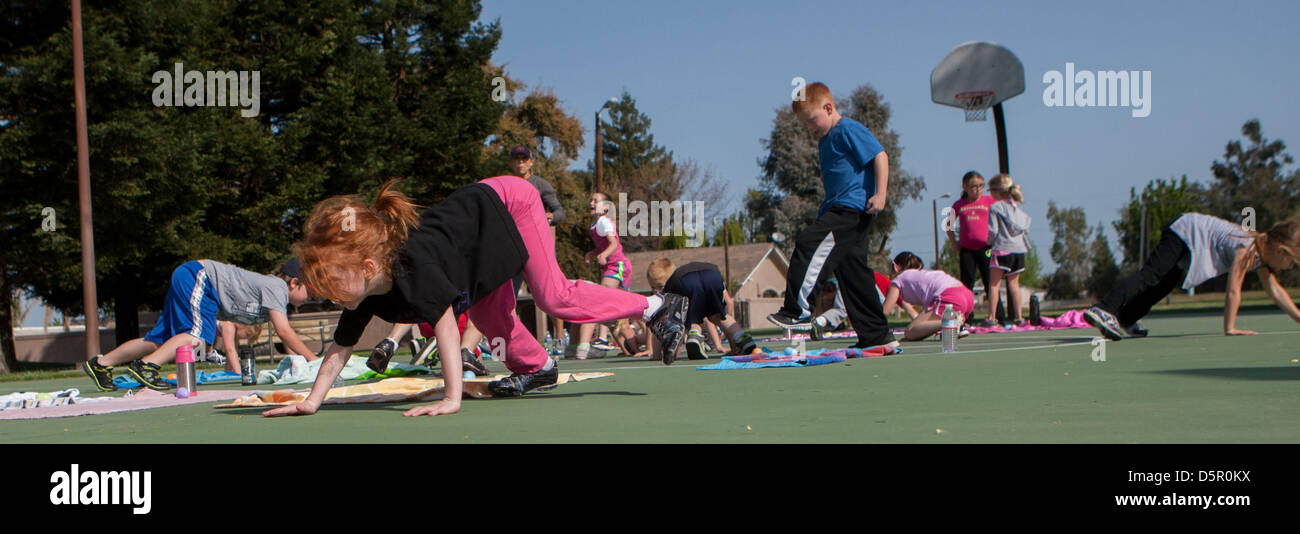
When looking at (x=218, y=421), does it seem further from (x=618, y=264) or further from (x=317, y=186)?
(x=317, y=186)

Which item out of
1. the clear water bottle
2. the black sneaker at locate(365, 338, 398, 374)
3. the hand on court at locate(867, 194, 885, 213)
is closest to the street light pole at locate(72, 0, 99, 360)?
the black sneaker at locate(365, 338, 398, 374)

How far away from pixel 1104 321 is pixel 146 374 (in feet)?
23.5

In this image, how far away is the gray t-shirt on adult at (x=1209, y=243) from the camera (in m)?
7.67

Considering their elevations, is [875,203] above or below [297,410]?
above

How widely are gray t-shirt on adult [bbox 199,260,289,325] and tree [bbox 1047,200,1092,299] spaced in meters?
80.1

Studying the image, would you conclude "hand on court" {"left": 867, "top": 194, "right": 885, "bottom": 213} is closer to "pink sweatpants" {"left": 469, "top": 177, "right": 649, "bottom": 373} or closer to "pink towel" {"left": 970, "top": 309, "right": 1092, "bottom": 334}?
"pink sweatpants" {"left": 469, "top": 177, "right": 649, "bottom": 373}

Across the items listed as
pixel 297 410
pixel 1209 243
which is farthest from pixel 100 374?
pixel 1209 243

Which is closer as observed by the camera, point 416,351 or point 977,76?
point 416,351

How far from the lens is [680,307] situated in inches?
225

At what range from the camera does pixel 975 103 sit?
16.8 meters

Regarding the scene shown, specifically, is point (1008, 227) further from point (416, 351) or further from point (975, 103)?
point (416, 351)

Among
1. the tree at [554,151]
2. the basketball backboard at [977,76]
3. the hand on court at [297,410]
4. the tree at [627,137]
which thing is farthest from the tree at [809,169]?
the hand on court at [297,410]

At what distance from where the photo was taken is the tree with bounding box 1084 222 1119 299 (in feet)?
233
